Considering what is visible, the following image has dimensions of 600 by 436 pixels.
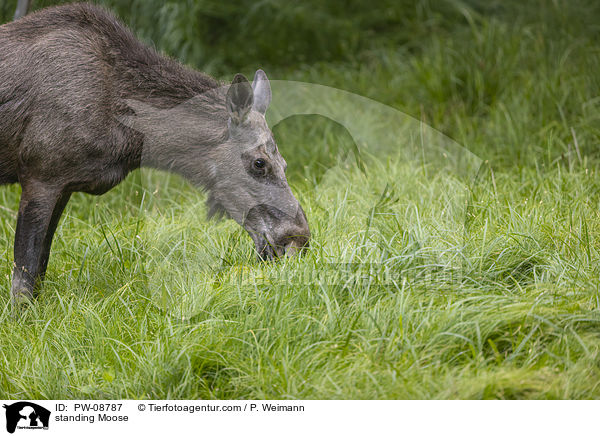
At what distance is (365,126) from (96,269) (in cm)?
320

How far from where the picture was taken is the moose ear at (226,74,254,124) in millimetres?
4664

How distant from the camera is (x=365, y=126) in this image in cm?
704

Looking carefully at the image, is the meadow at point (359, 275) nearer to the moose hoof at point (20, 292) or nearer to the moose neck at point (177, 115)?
the moose hoof at point (20, 292)

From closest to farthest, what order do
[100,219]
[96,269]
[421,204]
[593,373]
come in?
[593,373] → [96,269] → [421,204] → [100,219]

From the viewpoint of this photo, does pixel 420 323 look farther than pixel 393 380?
Yes

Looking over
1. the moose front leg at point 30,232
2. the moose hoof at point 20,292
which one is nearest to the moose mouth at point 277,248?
the moose front leg at point 30,232

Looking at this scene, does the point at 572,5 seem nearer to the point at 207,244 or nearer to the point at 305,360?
the point at 207,244

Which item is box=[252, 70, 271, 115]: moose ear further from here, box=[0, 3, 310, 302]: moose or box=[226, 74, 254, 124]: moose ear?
box=[226, 74, 254, 124]: moose ear

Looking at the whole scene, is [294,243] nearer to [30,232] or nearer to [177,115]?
[177,115]

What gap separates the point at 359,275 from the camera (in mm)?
4152

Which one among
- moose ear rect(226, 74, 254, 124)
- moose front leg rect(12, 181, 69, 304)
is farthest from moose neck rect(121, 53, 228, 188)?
moose front leg rect(12, 181, 69, 304)

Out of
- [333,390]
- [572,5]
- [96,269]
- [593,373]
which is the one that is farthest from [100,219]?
[572,5]
